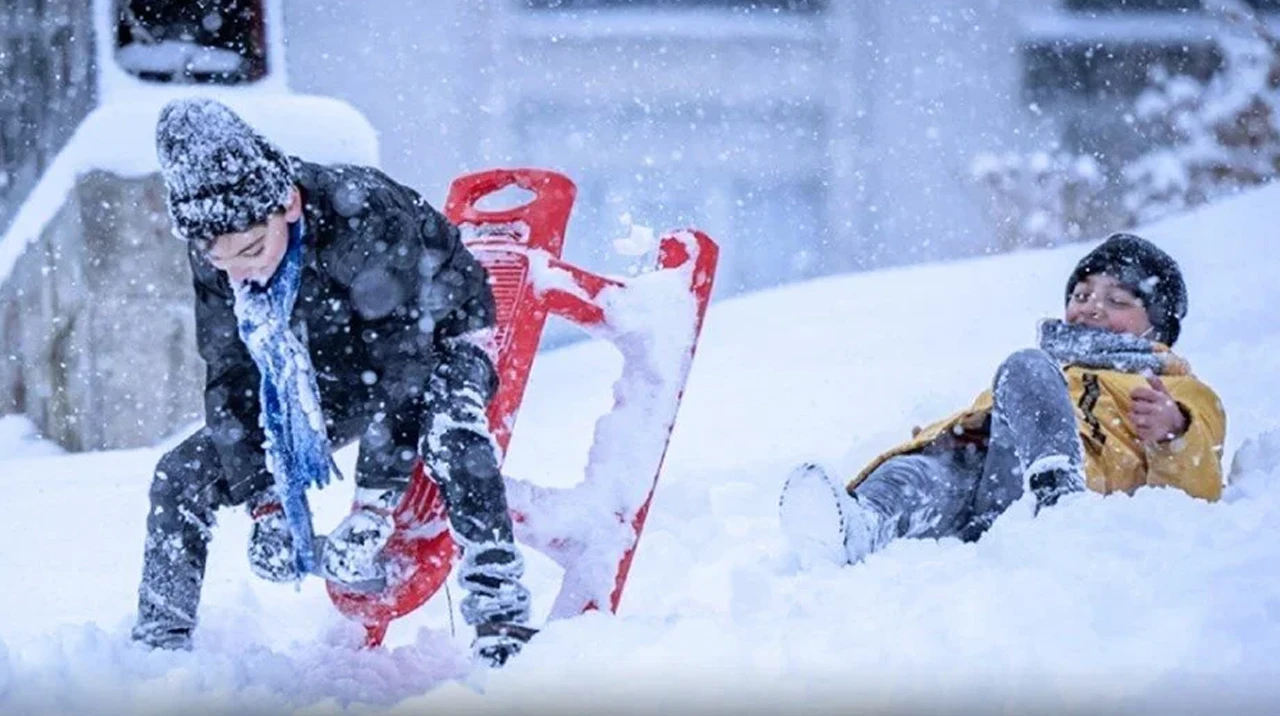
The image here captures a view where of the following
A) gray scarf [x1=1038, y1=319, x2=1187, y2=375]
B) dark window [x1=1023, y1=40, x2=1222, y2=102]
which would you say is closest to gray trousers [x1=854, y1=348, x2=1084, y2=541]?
gray scarf [x1=1038, y1=319, x2=1187, y2=375]

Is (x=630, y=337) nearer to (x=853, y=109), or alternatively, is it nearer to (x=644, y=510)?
(x=644, y=510)

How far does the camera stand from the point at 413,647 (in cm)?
159

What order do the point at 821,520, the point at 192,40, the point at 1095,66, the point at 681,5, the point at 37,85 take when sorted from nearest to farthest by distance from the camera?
the point at 821,520, the point at 192,40, the point at 37,85, the point at 681,5, the point at 1095,66

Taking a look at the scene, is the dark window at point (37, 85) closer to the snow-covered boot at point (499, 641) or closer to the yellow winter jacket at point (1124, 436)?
the yellow winter jacket at point (1124, 436)

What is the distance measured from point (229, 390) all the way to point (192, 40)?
2753mm

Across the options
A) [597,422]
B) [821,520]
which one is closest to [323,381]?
[597,422]

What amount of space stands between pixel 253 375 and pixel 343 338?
0.10 meters

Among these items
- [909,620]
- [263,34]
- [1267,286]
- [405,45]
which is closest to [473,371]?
[909,620]

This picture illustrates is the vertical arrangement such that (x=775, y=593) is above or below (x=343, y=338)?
below

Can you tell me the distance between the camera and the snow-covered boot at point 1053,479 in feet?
5.49

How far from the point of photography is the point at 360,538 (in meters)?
1.43

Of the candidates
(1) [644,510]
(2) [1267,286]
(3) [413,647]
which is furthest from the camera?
(2) [1267,286]

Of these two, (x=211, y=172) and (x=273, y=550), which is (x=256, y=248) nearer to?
(x=211, y=172)

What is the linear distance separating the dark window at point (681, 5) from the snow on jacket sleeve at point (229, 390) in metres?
4.88
